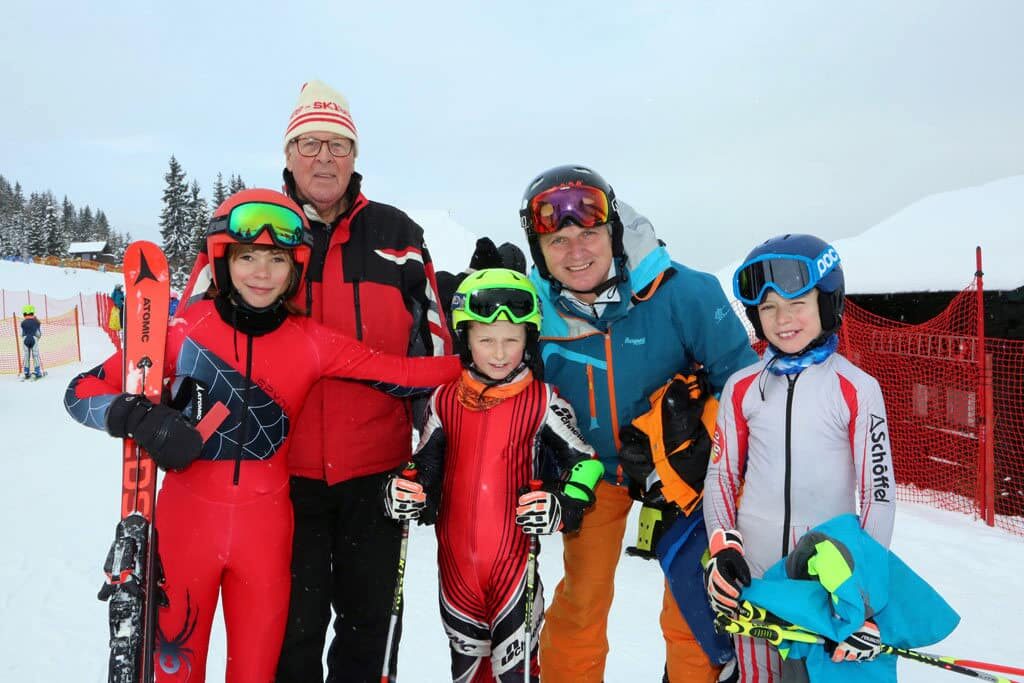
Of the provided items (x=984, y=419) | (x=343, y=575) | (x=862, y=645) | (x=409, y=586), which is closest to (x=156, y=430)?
(x=343, y=575)

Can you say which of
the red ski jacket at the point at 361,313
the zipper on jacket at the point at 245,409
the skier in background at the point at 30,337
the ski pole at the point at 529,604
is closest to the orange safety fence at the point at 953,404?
the ski pole at the point at 529,604

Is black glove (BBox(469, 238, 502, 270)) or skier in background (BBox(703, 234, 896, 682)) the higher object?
black glove (BBox(469, 238, 502, 270))

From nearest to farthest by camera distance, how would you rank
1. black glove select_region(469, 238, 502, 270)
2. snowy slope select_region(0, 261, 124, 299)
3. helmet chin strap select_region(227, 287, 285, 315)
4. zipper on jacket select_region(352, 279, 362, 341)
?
helmet chin strap select_region(227, 287, 285, 315) < zipper on jacket select_region(352, 279, 362, 341) < black glove select_region(469, 238, 502, 270) < snowy slope select_region(0, 261, 124, 299)

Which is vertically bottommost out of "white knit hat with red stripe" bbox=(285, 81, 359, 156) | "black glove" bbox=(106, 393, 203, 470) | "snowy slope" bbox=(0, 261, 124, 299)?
"black glove" bbox=(106, 393, 203, 470)

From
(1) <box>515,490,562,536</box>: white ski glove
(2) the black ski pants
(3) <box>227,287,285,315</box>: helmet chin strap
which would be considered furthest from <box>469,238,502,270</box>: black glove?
(1) <box>515,490,562,536</box>: white ski glove

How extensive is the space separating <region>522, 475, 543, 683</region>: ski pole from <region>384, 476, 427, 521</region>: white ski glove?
1.69 feet

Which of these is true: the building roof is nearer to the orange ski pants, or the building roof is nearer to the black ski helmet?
the black ski helmet

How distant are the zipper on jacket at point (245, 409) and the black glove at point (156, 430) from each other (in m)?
0.24

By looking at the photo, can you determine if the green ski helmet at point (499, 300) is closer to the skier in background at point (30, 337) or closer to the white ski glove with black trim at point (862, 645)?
the white ski glove with black trim at point (862, 645)

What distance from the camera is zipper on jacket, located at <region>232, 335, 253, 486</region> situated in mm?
2756

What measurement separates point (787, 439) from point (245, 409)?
234 cm

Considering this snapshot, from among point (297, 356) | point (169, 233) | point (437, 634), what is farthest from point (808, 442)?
point (169, 233)

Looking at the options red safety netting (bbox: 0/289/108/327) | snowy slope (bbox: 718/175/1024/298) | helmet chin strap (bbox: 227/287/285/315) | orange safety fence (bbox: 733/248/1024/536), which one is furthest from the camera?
red safety netting (bbox: 0/289/108/327)

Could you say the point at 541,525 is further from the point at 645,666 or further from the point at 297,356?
the point at 645,666
